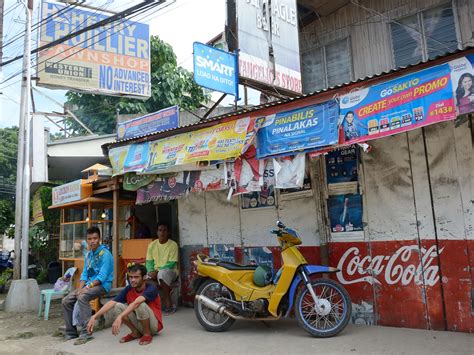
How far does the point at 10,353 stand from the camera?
5.99 m

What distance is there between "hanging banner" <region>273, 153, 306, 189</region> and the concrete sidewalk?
2.00 meters

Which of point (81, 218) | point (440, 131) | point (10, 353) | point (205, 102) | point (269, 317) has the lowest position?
point (10, 353)

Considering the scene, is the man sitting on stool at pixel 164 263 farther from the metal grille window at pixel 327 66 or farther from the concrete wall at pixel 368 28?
the concrete wall at pixel 368 28

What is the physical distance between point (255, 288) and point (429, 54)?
588 cm

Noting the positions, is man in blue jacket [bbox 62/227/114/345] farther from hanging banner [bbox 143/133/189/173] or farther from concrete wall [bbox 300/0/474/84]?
concrete wall [bbox 300/0/474/84]

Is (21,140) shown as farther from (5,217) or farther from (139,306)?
(139,306)

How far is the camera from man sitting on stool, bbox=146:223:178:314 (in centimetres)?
756

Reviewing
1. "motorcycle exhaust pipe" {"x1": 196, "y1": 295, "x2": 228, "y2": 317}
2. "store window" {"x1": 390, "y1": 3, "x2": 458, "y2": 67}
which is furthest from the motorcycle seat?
"store window" {"x1": 390, "y1": 3, "x2": 458, "y2": 67}

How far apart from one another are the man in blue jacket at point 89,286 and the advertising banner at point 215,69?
3040mm

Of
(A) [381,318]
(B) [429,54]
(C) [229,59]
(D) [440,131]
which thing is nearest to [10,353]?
(A) [381,318]

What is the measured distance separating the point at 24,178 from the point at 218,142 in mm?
5976

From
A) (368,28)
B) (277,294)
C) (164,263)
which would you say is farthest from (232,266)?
(368,28)

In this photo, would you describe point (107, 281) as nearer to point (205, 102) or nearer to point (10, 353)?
point (10, 353)

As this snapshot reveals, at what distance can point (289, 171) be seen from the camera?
5770mm
